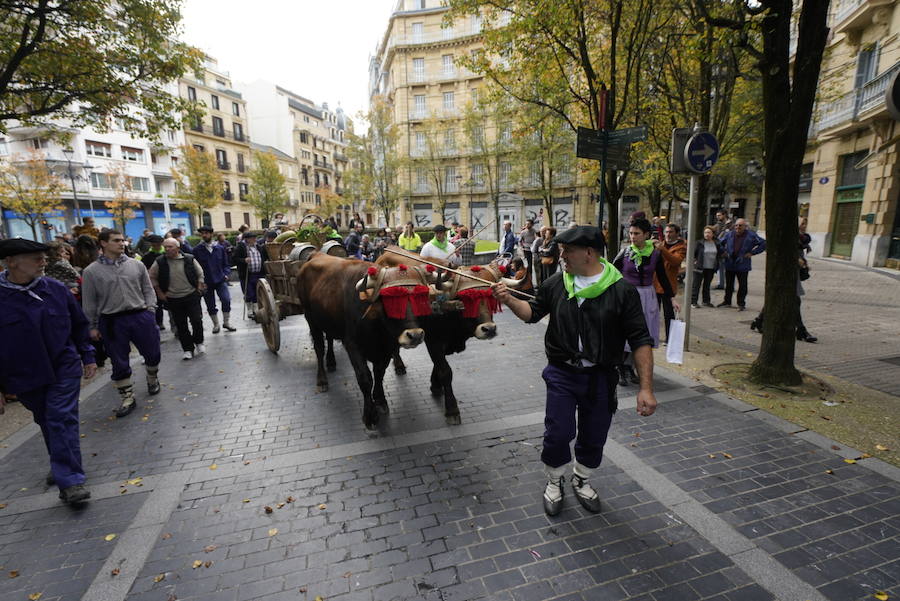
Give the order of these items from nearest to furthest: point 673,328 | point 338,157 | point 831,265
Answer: point 673,328 < point 831,265 < point 338,157

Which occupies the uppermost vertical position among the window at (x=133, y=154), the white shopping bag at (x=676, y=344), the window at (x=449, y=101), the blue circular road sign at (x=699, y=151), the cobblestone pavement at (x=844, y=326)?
the window at (x=449, y=101)

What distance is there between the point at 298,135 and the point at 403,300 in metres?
65.0

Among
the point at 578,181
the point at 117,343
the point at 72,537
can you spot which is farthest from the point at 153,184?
the point at 72,537

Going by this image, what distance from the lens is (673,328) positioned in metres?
4.25

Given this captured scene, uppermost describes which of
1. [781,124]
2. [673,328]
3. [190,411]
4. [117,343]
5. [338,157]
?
[338,157]

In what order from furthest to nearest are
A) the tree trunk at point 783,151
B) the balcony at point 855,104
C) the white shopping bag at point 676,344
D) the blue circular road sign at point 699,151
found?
the balcony at point 855,104 → the blue circular road sign at point 699,151 → the tree trunk at point 783,151 → the white shopping bag at point 676,344

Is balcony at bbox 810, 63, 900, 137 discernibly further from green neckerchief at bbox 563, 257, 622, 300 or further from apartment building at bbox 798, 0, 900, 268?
green neckerchief at bbox 563, 257, 622, 300

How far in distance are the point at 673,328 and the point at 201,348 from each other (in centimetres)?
768

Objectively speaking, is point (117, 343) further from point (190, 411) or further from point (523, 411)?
point (523, 411)

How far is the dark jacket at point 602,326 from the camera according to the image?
299 cm

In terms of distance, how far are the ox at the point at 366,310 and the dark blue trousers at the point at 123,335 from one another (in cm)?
198

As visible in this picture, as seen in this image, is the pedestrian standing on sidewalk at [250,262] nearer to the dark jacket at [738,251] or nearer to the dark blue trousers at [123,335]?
the dark blue trousers at [123,335]

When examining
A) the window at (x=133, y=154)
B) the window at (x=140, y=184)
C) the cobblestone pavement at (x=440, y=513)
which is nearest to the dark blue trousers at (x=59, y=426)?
the cobblestone pavement at (x=440, y=513)

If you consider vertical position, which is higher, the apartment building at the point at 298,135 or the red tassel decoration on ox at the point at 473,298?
the apartment building at the point at 298,135
